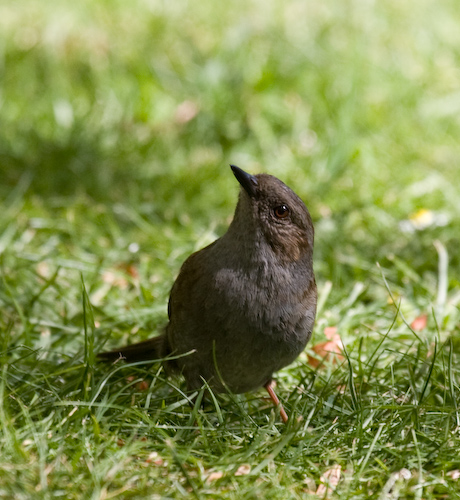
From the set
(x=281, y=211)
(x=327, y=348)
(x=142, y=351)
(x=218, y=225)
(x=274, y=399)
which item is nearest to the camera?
(x=281, y=211)

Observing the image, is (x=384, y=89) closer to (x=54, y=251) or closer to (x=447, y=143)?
(x=447, y=143)

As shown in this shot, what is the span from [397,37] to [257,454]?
648cm

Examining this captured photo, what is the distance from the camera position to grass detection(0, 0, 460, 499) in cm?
305

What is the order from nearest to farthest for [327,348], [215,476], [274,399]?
[215,476]
[274,399]
[327,348]

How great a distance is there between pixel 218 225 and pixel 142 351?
1670mm

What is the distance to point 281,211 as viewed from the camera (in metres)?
3.55

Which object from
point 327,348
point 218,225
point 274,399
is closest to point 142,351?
point 274,399

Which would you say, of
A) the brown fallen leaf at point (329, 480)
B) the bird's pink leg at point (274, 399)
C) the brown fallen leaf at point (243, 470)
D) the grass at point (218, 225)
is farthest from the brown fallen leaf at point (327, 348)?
the brown fallen leaf at point (243, 470)

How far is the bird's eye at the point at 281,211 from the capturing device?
139 inches

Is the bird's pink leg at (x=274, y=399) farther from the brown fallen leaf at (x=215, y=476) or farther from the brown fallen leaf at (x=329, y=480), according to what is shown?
the brown fallen leaf at (x=215, y=476)

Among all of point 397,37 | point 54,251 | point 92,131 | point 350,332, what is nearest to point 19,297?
point 54,251

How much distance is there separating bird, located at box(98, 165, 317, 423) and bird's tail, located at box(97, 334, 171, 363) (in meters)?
0.24

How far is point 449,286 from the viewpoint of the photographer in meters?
4.91

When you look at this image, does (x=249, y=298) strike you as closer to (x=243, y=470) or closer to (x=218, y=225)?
(x=243, y=470)
